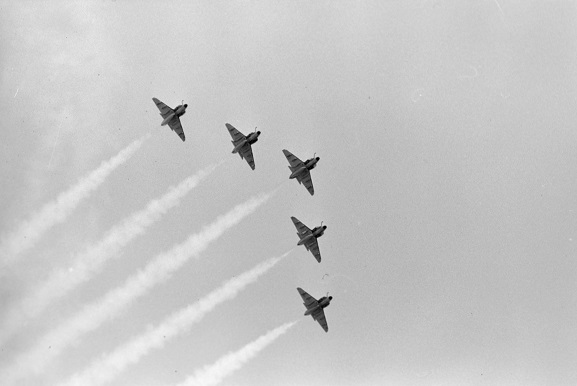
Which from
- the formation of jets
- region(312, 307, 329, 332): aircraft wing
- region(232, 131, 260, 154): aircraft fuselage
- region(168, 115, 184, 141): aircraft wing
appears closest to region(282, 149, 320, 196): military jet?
the formation of jets

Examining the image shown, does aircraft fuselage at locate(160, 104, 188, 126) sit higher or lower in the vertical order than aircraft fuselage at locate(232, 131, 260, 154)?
higher

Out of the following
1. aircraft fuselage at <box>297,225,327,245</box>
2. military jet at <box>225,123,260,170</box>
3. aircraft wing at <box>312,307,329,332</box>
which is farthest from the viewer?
aircraft wing at <box>312,307,329,332</box>

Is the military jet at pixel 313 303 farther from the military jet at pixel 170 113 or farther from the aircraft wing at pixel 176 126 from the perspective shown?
the military jet at pixel 170 113

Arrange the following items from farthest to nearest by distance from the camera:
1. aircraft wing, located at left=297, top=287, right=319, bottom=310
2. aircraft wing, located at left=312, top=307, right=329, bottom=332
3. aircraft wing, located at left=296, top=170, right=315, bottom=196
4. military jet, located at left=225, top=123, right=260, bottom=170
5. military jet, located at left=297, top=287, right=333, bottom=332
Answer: aircraft wing, located at left=312, top=307, right=329, bottom=332
aircraft wing, located at left=297, top=287, right=319, bottom=310
military jet, located at left=297, top=287, right=333, bottom=332
aircraft wing, located at left=296, top=170, right=315, bottom=196
military jet, located at left=225, top=123, right=260, bottom=170

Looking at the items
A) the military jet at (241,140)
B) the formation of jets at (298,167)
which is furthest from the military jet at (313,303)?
the military jet at (241,140)

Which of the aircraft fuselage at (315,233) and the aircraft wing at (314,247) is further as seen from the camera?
the aircraft wing at (314,247)

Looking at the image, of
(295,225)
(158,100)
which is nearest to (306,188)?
(295,225)

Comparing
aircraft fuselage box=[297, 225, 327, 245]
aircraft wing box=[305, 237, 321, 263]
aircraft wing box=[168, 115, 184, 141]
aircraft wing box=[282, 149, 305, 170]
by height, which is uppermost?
aircraft wing box=[168, 115, 184, 141]

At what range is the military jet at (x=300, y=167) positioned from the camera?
13238 cm

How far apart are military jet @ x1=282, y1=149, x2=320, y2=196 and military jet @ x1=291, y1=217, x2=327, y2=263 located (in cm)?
602

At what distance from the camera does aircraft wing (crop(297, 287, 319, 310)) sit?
5300 inches

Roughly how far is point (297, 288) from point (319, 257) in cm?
555

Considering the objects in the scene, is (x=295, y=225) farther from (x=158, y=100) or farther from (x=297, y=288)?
(x=158, y=100)

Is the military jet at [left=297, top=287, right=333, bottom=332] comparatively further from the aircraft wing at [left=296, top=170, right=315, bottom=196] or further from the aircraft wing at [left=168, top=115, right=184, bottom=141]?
the aircraft wing at [left=168, top=115, right=184, bottom=141]
